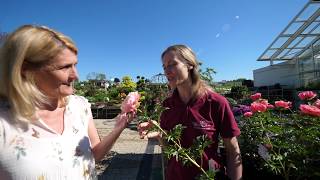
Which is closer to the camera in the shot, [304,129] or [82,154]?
[82,154]

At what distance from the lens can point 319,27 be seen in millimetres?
16609

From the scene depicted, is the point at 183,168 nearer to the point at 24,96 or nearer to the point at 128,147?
the point at 24,96

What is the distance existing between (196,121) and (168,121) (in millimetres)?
198

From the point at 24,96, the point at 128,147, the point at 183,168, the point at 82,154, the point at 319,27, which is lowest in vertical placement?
the point at 128,147

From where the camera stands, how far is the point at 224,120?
6.59ft

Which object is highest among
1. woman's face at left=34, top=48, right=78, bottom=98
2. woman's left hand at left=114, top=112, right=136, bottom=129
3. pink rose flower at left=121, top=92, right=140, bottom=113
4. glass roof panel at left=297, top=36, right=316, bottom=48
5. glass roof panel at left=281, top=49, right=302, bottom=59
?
glass roof panel at left=297, top=36, right=316, bottom=48

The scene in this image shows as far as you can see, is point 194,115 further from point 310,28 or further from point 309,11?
point 310,28

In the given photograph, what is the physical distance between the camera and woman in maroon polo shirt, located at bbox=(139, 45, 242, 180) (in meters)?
2.00

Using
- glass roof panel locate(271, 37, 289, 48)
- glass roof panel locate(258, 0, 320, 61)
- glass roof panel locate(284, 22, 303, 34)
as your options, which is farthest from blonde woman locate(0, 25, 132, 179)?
glass roof panel locate(271, 37, 289, 48)

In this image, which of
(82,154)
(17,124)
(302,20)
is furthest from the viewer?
(302,20)

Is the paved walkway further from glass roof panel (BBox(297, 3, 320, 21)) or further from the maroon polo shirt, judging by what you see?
glass roof panel (BBox(297, 3, 320, 21))

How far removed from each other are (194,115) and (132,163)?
13.3 ft

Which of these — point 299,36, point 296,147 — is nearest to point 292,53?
point 299,36

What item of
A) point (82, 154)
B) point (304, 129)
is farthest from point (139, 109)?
point (304, 129)
